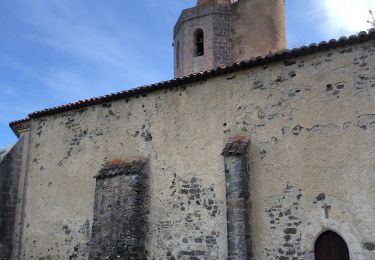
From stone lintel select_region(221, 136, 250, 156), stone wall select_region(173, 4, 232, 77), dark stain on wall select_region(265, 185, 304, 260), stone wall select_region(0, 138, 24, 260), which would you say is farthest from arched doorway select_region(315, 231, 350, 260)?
stone wall select_region(173, 4, 232, 77)

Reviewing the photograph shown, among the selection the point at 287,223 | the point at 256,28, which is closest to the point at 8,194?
the point at 287,223

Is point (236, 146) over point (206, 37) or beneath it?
beneath

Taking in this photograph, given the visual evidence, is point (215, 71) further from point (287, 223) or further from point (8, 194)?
point (8, 194)

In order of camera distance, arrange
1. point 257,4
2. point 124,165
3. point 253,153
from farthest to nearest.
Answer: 1. point 257,4
2. point 124,165
3. point 253,153

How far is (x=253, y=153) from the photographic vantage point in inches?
384

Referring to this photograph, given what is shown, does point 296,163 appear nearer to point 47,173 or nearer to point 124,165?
point 124,165

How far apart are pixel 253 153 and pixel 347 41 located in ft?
10.3

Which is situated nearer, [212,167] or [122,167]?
[212,167]

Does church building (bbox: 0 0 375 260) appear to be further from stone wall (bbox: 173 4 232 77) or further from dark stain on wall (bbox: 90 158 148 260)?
stone wall (bbox: 173 4 232 77)

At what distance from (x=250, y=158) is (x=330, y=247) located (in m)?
2.52

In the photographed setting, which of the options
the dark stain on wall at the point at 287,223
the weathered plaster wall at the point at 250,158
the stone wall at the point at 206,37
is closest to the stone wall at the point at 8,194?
the weathered plaster wall at the point at 250,158

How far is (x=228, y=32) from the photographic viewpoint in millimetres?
17766

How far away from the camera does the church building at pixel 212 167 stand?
8711mm

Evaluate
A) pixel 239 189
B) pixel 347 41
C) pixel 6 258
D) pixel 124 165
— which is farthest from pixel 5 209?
pixel 347 41
